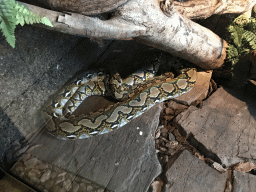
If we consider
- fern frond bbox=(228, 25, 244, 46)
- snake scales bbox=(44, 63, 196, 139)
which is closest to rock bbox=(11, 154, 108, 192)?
snake scales bbox=(44, 63, 196, 139)

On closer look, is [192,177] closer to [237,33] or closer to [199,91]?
A: [199,91]

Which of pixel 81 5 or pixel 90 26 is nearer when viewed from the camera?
pixel 81 5

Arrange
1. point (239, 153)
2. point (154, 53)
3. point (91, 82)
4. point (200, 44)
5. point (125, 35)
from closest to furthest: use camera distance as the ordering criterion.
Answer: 1. point (125, 35)
2. point (239, 153)
3. point (200, 44)
4. point (91, 82)
5. point (154, 53)

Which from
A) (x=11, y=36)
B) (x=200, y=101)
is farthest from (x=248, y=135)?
(x=11, y=36)

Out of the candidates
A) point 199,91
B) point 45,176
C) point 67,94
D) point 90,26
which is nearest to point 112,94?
point 67,94

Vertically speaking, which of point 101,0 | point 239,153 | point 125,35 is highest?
point 101,0

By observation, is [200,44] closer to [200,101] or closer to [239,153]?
[200,101]

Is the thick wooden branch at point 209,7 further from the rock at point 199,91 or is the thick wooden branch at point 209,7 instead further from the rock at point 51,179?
the rock at point 51,179
